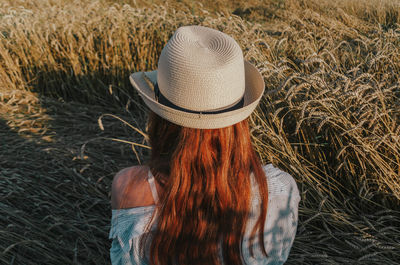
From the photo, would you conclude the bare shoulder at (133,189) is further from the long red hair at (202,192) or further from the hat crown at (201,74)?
the hat crown at (201,74)

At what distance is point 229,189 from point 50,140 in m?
2.00

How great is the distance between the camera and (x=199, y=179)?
1.03 m

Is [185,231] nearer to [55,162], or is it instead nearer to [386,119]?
[386,119]

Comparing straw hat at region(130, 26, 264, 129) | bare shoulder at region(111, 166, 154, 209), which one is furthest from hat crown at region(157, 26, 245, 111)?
bare shoulder at region(111, 166, 154, 209)

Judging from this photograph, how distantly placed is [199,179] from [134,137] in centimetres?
169

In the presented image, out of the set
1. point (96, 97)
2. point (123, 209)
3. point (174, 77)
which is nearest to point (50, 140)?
point (96, 97)

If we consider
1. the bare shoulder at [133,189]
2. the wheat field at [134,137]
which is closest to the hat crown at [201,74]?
the bare shoulder at [133,189]

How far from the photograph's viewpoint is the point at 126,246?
3.62ft

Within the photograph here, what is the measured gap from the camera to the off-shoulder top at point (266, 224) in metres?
1.08

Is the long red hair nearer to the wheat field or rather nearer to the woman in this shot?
the woman

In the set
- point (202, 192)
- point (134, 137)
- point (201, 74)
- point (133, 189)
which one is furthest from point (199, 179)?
point (134, 137)

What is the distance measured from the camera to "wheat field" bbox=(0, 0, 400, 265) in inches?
67.9

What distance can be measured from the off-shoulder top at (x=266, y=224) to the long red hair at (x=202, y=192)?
0.12 feet

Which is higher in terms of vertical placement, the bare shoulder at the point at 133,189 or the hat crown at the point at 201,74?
the hat crown at the point at 201,74
